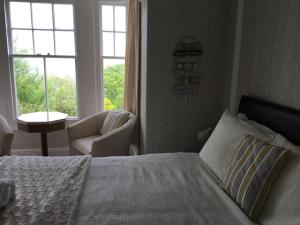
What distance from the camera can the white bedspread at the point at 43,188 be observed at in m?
1.24

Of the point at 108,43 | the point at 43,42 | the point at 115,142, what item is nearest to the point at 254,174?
the point at 115,142

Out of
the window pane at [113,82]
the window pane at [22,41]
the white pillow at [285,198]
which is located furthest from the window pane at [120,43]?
the white pillow at [285,198]

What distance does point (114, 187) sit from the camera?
62.1 inches

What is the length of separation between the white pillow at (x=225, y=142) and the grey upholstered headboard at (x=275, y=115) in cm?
13

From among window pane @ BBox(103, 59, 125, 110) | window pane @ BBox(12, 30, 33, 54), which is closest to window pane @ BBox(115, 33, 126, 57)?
window pane @ BBox(103, 59, 125, 110)

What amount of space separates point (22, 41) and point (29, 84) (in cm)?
57

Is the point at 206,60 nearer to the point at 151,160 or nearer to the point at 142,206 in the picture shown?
the point at 151,160

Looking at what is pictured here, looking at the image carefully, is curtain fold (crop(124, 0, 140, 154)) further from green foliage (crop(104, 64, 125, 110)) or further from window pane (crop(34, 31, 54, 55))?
window pane (crop(34, 31, 54, 55))

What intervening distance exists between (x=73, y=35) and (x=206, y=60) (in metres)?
1.88

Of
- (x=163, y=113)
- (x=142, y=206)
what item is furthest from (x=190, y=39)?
(x=142, y=206)

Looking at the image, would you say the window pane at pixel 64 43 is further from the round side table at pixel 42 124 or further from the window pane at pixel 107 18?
the round side table at pixel 42 124

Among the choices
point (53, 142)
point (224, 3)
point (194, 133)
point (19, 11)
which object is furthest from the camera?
point (53, 142)

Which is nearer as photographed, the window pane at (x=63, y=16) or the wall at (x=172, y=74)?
the wall at (x=172, y=74)

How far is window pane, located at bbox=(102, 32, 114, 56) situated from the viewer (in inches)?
142
